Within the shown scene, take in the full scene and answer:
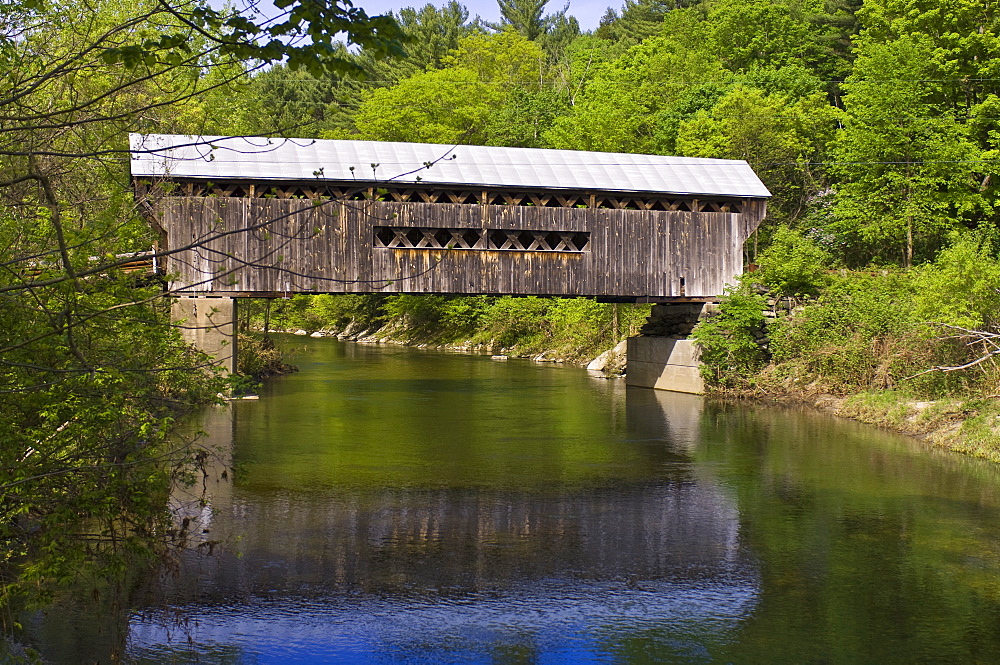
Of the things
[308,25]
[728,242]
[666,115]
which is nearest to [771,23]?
[666,115]

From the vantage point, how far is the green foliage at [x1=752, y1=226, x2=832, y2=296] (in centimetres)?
2102

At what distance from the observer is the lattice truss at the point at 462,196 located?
18.1 m

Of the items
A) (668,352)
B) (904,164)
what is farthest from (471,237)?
(904,164)

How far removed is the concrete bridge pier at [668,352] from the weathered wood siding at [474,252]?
4.37 ft

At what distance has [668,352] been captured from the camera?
23.2 metres

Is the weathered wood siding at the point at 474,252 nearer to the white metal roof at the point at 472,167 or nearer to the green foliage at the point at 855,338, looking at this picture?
the white metal roof at the point at 472,167

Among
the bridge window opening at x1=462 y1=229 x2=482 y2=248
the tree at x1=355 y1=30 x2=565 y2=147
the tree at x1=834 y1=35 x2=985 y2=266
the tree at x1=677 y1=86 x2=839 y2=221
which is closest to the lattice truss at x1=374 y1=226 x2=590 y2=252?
the bridge window opening at x1=462 y1=229 x2=482 y2=248

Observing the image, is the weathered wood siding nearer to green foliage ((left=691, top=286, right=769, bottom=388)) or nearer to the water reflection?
green foliage ((left=691, top=286, right=769, bottom=388))

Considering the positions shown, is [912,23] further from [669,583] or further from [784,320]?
[669,583]

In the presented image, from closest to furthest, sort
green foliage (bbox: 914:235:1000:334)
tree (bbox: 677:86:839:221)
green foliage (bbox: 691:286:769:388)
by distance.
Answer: green foliage (bbox: 914:235:1000:334), green foliage (bbox: 691:286:769:388), tree (bbox: 677:86:839:221)

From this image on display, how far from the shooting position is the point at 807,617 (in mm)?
7074

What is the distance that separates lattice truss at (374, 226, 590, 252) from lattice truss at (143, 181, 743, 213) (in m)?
0.59

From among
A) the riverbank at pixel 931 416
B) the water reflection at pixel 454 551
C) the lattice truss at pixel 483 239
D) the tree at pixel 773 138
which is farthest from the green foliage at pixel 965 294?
the tree at pixel 773 138

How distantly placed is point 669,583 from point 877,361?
462 inches
